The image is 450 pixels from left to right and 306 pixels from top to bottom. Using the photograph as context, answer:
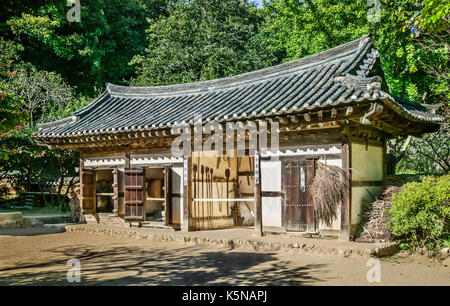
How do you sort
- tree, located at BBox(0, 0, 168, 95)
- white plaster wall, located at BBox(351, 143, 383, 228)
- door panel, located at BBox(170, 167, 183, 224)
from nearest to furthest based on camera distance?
1. white plaster wall, located at BBox(351, 143, 383, 228)
2. door panel, located at BBox(170, 167, 183, 224)
3. tree, located at BBox(0, 0, 168, 95)

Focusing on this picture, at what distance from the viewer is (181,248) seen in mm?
9367

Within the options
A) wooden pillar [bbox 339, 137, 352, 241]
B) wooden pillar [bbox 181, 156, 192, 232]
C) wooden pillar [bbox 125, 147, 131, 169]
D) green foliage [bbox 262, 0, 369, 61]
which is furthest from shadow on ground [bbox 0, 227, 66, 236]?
green foliage [bbox 262, 0, 369, 61]

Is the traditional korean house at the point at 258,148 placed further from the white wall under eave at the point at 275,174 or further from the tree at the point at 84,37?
the tree at the point at 84,37

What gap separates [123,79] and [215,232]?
59.4ft

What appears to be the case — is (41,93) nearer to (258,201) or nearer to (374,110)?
(258,201)

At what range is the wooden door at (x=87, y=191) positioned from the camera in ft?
43.3

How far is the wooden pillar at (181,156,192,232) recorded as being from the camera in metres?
10.8

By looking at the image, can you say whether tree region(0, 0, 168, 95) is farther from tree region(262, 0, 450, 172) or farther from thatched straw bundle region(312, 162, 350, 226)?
thatched straw bundle region(312, 162, 350, 226)

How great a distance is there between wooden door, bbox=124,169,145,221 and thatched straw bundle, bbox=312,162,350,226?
5252 millimetres

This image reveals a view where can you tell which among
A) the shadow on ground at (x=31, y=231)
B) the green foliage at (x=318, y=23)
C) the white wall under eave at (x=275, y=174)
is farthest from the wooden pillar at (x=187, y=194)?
the green foliage at (x=318, y=23)

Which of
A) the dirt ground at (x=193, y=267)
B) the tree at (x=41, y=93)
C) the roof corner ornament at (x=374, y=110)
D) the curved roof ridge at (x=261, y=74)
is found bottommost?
the dirt ground at (x=193, y=267)

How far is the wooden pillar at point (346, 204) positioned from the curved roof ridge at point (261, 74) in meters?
2.72

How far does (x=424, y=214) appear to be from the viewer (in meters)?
7.68
